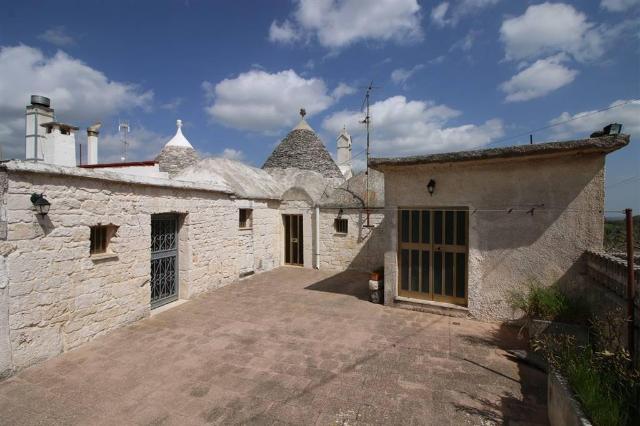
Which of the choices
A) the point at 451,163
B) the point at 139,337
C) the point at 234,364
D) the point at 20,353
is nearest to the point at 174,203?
the point at 139,337

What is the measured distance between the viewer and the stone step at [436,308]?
6.34 meters

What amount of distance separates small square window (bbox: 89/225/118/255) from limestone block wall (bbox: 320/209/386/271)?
7.10 meters

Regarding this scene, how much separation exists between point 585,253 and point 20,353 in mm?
8839

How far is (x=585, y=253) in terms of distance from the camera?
5.37m

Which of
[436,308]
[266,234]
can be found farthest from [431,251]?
[266,234]

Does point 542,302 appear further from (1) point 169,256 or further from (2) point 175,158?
(2) point 175,158

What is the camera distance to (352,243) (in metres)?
11.4

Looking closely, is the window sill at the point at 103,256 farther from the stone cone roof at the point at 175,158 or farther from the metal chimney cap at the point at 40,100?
the stone cone roof at the point at 175,158

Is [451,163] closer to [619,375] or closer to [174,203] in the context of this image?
[619,375]

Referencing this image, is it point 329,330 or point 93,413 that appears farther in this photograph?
point 329,330

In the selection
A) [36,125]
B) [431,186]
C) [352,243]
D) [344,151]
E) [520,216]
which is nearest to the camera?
[520,216]

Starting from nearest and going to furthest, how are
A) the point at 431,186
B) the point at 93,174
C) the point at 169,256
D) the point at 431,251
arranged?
the point at 93,174 → the point at 431,186 → the point at 431,251 → the point at 169,256

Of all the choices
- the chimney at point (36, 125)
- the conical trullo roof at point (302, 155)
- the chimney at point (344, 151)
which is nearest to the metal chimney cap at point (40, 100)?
the chimney at point (36, 125)

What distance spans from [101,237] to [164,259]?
5.68ft
